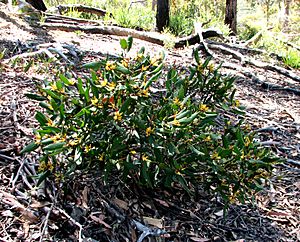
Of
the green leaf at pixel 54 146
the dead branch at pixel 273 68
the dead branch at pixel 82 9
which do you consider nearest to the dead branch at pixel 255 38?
the dead branch at pixel 273 68

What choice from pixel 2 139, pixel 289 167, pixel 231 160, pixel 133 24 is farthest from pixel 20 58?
pixel 133 24

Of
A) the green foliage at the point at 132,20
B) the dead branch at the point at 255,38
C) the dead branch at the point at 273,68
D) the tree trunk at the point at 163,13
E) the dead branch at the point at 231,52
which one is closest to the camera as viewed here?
the dead branch at the point at 273,68

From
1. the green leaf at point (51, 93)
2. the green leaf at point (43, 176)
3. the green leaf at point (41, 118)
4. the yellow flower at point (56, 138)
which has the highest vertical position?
the green leaf at point (51, 93)

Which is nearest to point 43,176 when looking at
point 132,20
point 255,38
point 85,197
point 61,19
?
point 85,197

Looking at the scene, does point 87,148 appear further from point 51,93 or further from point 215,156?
point 215,156

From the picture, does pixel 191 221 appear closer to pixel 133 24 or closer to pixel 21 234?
pixel 21 234

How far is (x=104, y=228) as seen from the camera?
1.78 m

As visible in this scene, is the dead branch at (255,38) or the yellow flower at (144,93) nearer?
the yellow flower at (144,93)

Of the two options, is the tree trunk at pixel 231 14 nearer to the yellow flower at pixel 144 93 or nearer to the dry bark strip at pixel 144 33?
the dry bark strip at pixel 144 33

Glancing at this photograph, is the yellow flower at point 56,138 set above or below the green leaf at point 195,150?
above

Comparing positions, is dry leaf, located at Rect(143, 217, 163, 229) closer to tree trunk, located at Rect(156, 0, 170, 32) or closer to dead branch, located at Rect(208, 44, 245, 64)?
dead branch, located at Rect(208, 44, 245, 64)

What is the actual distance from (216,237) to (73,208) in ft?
2.64

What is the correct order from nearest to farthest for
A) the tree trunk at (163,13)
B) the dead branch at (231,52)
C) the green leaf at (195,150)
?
1. the green leaf at (195,150)
2. the dead branch at (231,52)
3. the tree trunk at (163,13)

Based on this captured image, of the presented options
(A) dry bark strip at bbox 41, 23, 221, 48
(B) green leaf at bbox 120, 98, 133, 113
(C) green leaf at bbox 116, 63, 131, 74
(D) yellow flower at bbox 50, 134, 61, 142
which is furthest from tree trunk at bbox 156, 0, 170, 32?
(D) yellow flower at bbox 50, 134, 61, 142
